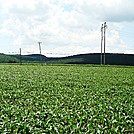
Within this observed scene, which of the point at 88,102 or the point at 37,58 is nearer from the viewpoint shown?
the point at 88,102

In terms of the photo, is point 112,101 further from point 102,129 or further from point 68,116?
point 102,129

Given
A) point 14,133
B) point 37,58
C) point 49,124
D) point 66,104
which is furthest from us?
point 37,58

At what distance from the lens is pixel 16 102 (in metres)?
14.6

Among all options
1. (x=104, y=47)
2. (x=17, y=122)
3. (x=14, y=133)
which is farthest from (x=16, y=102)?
(x=104, y=47)

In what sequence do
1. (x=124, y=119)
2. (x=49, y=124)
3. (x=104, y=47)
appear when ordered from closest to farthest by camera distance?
(x=49, y=124) < (x=124, y=119) < (x=104, y=47)

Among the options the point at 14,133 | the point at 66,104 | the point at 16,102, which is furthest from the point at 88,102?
the point at 14,133

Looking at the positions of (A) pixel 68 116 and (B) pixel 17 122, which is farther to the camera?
(A) pixel 68 116

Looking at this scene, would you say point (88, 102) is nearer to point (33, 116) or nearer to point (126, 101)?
point (126, 101)

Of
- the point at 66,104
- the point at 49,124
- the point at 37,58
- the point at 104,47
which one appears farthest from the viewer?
the point at 37,58

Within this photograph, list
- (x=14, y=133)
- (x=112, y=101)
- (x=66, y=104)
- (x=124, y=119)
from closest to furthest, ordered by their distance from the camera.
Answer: (x=14, y=133)
(x=124, y=119)
(x=66, y=104)
(x=112, y=101)

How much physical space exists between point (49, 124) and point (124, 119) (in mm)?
2538

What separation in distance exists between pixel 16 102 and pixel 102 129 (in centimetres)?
602

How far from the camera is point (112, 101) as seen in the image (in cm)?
1479

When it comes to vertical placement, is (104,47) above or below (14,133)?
above
